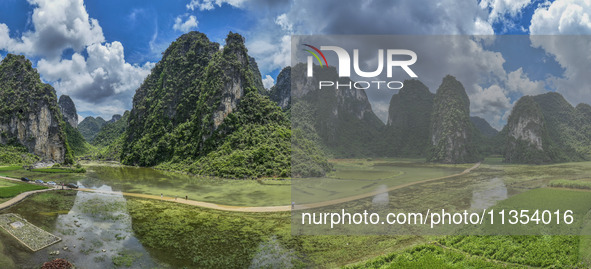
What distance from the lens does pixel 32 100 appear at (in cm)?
7050

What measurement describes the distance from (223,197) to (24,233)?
18048mm

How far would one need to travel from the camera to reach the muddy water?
15.0 metres

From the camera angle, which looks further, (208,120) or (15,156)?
(208,120)

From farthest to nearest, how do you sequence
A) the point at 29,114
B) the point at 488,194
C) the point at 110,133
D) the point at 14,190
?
the point at 110,133 → the point at 29,114 → the point at 488,194 → the point at 14,190

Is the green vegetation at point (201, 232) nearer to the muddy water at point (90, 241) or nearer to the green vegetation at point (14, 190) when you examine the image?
the muddy water at point (90, 241)

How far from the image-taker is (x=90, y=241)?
58.7 ft

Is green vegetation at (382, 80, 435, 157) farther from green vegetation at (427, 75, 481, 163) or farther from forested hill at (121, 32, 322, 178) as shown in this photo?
forested hill at (121, 32, 322, 178)

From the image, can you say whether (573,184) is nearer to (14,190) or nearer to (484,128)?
(14,190)

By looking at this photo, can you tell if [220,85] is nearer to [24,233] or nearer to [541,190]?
[24,233]

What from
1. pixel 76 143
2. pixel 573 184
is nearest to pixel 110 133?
pixel 76 143

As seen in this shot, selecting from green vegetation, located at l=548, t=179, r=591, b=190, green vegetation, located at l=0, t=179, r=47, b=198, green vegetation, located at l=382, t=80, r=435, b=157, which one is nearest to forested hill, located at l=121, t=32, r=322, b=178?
green vegetation, located at l=0, t=179, r=47, b=198

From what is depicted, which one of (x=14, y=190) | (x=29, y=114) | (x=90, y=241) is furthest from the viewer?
(x=29, y=114)

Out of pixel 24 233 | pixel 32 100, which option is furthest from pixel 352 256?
pixel 32 100

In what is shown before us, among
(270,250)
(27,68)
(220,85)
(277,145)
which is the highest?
(27,68)
